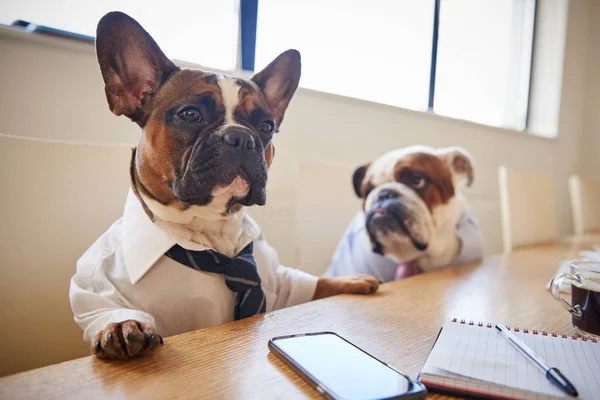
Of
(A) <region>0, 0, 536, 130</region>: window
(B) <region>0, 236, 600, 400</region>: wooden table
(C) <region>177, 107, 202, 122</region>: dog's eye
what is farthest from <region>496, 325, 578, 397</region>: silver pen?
(A) <region>0, 0, 536, 130</region>: window

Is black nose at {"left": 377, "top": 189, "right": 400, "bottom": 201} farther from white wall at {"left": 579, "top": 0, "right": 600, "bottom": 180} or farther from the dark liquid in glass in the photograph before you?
white wall at {"left": 579, "top": 0, "right": 600, "bottom": 180}

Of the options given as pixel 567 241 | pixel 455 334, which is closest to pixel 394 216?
pixel 455 334

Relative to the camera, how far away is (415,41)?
2412 millimetres

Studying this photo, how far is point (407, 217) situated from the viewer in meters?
1.01

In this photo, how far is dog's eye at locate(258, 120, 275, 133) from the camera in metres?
0.68

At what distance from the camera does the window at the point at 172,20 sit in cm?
100

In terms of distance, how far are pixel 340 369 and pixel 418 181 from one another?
695mm

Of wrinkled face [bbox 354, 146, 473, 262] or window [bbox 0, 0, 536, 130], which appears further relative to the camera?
window [bbox 0, 0, 536, 130]

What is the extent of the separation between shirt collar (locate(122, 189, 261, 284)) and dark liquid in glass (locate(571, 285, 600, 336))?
64cm

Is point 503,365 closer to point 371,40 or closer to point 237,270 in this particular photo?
point 237,270

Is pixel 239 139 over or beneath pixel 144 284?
over

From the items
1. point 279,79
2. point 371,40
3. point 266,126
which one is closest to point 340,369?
point 266,126

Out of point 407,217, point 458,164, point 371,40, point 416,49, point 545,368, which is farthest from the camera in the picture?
point 416,49

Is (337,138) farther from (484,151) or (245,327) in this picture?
(484,151)
